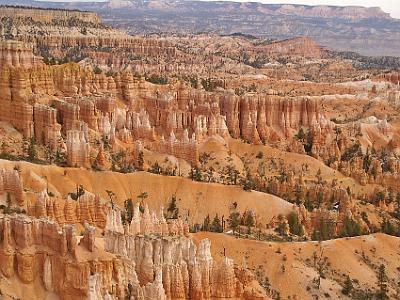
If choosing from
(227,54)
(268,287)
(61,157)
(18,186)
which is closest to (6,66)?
(61,157)

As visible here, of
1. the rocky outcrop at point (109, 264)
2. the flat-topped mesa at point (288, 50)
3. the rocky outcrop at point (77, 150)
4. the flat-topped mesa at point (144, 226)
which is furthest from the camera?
the flat-topped mesa at point (288, 50)

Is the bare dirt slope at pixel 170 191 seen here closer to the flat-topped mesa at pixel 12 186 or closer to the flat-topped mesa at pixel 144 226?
the flat-topped mesa at pixel 12 186

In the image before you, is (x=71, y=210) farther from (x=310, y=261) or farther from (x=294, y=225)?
(x=294, y=225)

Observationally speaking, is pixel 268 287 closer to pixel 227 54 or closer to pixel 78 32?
pixel 78 32

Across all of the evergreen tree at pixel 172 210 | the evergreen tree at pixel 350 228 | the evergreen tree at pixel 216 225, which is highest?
the evergreen tree at pixel 216 225

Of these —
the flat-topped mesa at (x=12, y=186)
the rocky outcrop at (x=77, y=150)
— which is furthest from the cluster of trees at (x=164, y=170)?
the flat-topped mesa at (x=12, y=186)

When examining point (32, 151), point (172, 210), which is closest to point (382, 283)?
point (172, 210)
